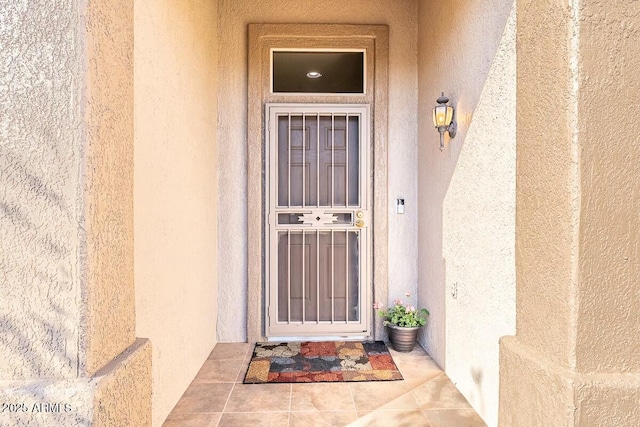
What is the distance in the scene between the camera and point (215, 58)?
3.88 m

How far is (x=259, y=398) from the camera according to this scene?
2.80 metres

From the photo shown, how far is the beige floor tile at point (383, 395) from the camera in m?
2.68

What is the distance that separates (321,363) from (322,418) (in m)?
0.89

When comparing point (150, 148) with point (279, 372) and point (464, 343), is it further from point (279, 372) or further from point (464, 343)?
point (464, 343)

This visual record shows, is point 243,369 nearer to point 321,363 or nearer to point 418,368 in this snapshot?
point 321,363

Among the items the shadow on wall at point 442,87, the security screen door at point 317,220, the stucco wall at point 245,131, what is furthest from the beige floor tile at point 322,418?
the stucco wall at point 245,131

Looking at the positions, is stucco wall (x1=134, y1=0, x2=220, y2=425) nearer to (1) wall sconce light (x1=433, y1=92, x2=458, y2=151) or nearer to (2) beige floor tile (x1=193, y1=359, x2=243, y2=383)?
(2) beige floor tile (x1=193, y1=359, x2=243, y2=383)

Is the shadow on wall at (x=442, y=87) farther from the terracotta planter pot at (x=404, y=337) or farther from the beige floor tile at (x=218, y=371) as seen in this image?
the beige floor tile at (x=218, y=371)

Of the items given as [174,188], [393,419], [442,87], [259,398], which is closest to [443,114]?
[442,87]

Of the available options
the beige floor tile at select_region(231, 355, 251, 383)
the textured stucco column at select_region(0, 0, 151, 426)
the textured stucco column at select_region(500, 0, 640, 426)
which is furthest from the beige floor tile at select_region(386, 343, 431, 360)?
the textured stucco column at select_region(0, 0, 151, 426)

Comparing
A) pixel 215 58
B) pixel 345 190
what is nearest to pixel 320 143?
pixel 345 190

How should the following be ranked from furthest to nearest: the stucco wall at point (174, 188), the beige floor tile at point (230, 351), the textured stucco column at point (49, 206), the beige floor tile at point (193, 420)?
the beige floor tile at point (230, 351)
the beige floor tile at point (193, 420)
the stucco wall at point (174, 188)
the textured stucco column at point (49, 206)

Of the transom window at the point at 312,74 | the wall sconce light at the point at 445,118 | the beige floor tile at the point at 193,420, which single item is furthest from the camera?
the transom window at the point at 312,74

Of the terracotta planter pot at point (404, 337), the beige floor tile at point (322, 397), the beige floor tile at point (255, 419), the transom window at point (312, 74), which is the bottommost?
the beige floor tile at point (255, 419)
